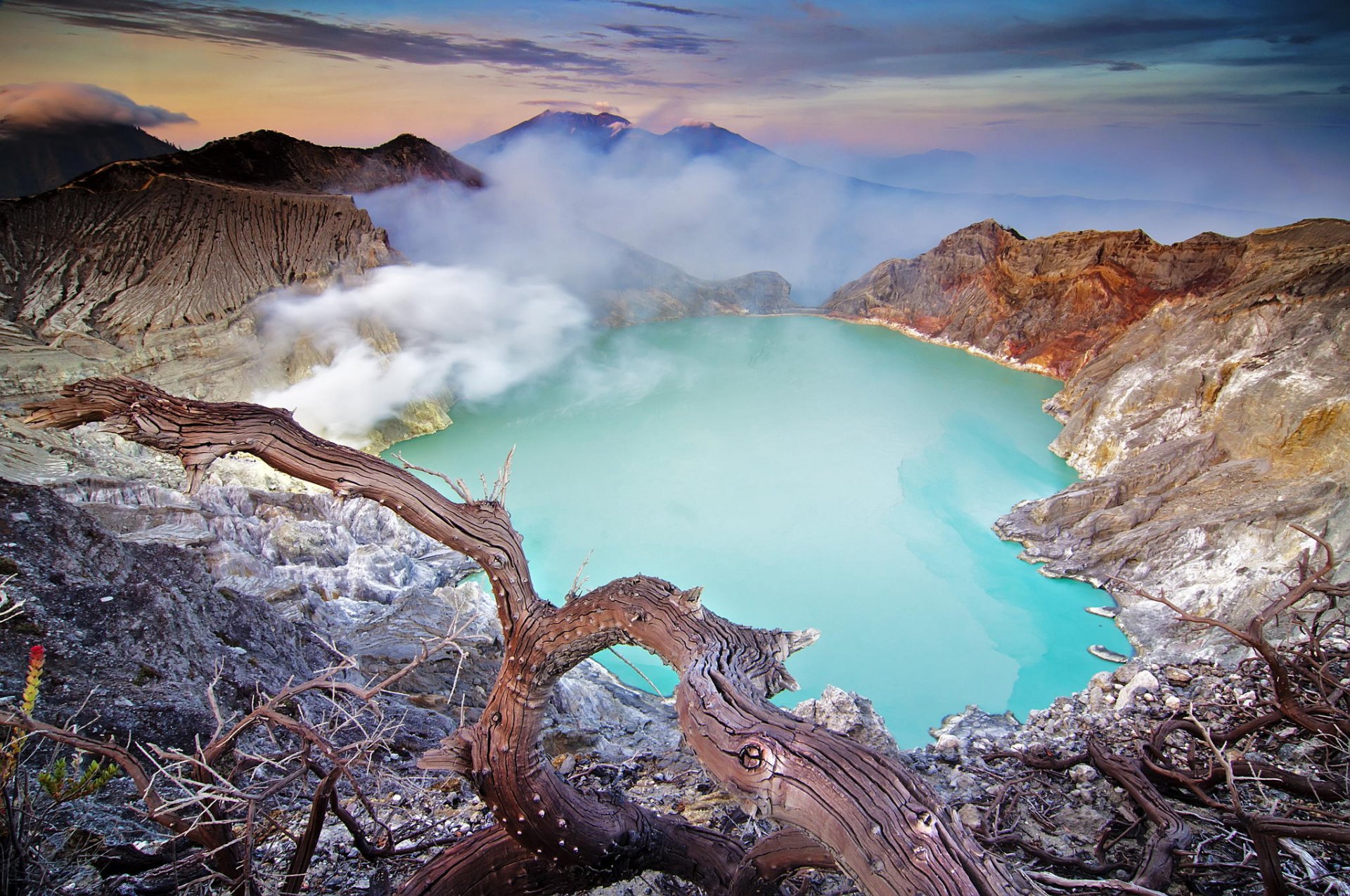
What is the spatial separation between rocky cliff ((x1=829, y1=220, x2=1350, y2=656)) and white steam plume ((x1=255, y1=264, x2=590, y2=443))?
11542mm

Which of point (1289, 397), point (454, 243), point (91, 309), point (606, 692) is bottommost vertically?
point (606, 692)

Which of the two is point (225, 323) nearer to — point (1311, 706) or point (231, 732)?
point (231, 732)

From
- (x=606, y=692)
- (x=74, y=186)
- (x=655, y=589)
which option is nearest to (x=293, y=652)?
(x=606, y=692)

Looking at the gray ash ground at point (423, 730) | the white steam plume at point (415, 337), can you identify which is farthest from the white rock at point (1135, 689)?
the white steam plume at point (415, 337)

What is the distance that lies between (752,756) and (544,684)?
1.05 metres

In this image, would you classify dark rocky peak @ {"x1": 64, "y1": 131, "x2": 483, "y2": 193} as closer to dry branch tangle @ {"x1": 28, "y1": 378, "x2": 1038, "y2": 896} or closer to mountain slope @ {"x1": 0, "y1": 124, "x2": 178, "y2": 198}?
mountain slope @ {"x1": 0, "y1": 124, "x2": 178, "y2": 198}

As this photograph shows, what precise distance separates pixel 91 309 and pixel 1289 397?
58.9ft

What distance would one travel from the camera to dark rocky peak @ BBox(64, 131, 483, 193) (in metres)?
13.2

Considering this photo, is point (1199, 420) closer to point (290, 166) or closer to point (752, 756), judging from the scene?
point (752, 756)

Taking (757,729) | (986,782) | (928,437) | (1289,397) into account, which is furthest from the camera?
(928,437)

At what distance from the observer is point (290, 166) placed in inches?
651

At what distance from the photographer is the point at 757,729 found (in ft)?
5.53

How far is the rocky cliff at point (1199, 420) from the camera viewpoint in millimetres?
7754

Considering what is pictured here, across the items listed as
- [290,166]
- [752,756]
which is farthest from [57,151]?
[752,756]
